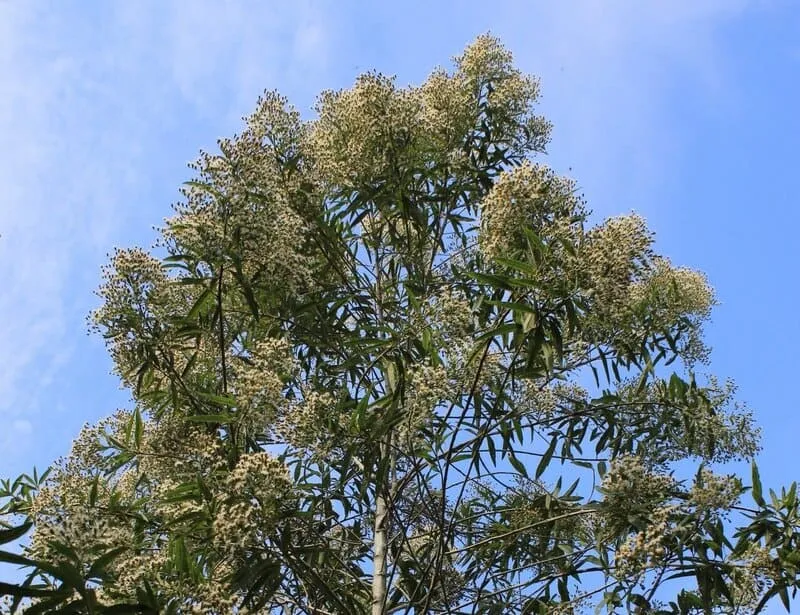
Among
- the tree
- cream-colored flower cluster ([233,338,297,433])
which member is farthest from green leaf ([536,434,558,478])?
cream-colored flower cluster ([233,338,297,433])

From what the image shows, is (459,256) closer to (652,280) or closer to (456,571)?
(652,280)

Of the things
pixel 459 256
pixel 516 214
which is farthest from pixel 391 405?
pixel 459 256

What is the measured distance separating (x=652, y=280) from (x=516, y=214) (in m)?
1.71

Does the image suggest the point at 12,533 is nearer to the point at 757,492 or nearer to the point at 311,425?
the point at 311,425

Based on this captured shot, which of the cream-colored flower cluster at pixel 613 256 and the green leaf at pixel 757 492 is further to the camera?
the green leaf at pixel 757 492

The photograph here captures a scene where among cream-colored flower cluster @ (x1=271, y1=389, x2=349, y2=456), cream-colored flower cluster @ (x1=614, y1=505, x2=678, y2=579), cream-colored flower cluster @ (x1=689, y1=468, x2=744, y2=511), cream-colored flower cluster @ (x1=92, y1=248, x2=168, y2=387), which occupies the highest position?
cream-colored flower cluster @ (x1=92, y1=248, x2=168, y2=387)

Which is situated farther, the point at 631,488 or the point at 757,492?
the point at 757,492

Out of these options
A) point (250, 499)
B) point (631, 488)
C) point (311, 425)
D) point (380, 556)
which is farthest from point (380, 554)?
point (631, 488)

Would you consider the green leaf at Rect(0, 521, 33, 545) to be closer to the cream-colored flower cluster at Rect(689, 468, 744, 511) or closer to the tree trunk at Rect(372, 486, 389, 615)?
the tree trunk at Rect(372, 486, 389, 615)

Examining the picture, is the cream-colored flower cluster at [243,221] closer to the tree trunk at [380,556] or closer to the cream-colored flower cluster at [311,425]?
the cream-colored flower cluster at [311,425]

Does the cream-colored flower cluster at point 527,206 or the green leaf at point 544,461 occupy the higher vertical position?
the cream-colored flower cluster at point 527,206

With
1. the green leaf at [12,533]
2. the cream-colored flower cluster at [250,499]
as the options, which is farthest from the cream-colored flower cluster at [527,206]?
the green leaf at [12,533]

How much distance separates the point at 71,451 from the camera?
16.9 ft

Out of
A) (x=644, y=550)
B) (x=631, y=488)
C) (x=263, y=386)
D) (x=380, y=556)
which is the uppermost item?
(x=263, y=386)
